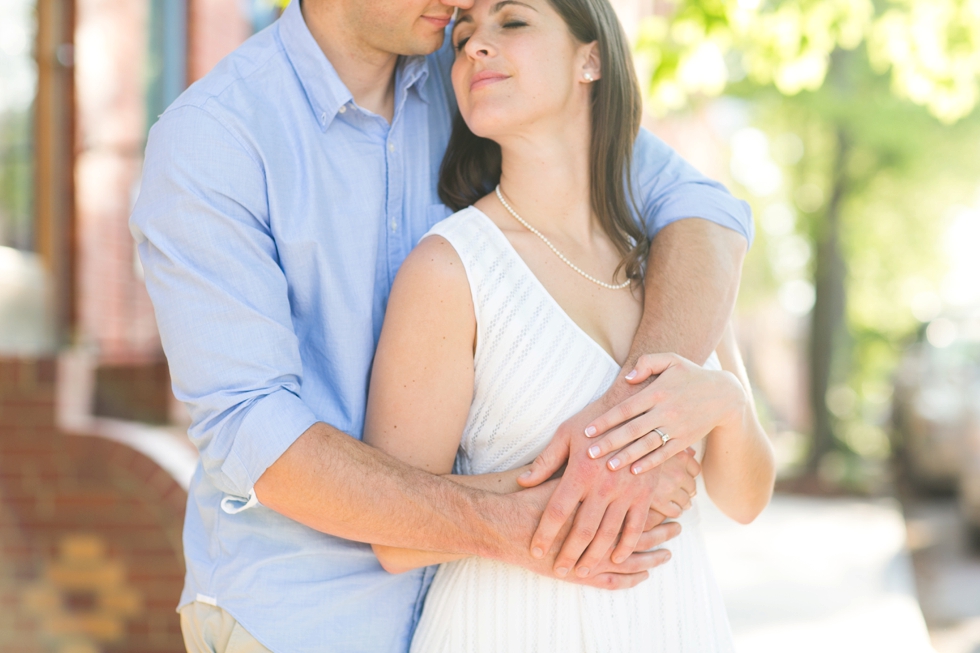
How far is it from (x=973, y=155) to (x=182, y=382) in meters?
16.2

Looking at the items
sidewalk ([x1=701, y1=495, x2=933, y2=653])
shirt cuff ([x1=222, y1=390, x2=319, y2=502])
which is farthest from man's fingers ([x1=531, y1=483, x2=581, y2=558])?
sidewalk ([x1=701, y1=495, x2=933, y2=653])

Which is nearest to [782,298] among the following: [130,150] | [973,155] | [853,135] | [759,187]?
[759,187]

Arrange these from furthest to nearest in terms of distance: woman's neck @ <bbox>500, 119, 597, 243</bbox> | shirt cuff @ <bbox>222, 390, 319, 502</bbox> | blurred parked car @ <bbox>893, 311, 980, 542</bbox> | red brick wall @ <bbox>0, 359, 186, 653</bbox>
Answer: blurred parked car @ <bbox>893, 311, 980, 542</bbox>, red brick wall @ <bbox>0, 359, 186, 653</bbox>, woman's neck @ <bbox>500, 119, 597, 243</bbox>, shirt cuff @ <bbox>222, 390, 319, 502</bbox>

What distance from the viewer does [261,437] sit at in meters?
2.08

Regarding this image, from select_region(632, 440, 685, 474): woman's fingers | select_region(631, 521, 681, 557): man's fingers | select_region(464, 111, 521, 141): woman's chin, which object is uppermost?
select_region(464, 111, 521, 141): woman's chin

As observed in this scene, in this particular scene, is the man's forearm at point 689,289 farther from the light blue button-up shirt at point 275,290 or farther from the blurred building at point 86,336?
the blurred building at point 86,336

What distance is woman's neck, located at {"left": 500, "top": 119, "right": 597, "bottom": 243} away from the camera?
263 centimetres

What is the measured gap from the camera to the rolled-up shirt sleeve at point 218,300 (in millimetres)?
2104

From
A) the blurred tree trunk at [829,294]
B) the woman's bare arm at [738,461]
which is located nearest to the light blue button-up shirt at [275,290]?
the woman's bare arm at [738,461]

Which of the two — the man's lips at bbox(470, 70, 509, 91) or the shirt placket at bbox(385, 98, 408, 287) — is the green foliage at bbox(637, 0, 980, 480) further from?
the shirt placket at bbox(385, 98, 408, 287)

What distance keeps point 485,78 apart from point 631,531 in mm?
1191

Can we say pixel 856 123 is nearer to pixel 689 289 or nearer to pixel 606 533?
pixel 689 289

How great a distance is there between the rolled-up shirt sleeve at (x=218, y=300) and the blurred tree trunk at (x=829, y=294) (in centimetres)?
1339

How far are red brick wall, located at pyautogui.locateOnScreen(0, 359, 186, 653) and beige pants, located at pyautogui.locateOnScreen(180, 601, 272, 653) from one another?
2.11 meters
